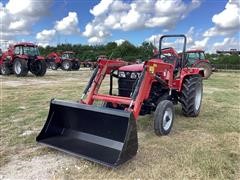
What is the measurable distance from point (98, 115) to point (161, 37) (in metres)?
2.90

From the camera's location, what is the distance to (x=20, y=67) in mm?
16484

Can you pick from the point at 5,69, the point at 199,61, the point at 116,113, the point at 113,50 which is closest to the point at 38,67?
the point at 5,69

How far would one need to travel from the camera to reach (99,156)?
3.68m

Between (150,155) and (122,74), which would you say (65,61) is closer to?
(122,74)

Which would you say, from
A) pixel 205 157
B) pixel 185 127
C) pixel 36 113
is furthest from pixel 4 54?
pixel 205 157

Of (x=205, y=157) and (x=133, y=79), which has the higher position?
(x=133, y=79)

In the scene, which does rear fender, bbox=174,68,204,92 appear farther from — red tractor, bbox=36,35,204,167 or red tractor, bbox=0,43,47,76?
red tractor, bbox=0,43,47,76

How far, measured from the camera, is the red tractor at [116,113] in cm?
376

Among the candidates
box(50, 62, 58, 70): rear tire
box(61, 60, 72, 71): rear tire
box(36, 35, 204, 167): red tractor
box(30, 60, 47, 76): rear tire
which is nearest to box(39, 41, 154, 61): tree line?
box(61, 60, 72, 71): rear tire

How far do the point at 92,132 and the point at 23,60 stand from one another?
13.2 metres

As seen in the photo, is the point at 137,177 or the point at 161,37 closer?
the point at 137,177

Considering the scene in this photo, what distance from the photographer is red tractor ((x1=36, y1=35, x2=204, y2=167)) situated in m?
3.76

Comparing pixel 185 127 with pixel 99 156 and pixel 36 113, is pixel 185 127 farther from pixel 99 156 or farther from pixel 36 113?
pixel 36 113

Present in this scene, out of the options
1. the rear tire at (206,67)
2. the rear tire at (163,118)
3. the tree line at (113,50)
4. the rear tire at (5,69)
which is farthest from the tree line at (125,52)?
the rear tire at (163,118)
